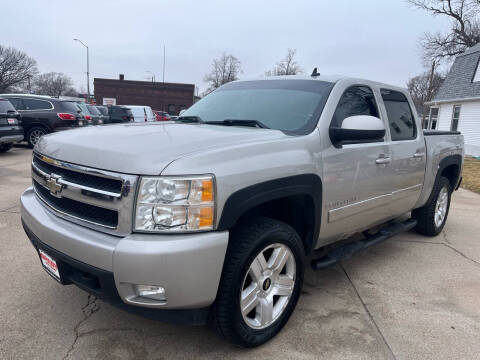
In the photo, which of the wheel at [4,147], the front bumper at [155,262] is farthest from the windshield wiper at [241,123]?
the wheel at [4,147]

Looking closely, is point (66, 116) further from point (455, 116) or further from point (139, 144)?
point (455, 116)

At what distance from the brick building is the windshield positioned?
48.3m

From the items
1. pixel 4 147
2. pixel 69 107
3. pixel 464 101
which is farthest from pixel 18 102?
pixel 464 101

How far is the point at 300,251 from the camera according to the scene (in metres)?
2.67

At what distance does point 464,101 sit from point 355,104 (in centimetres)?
2012

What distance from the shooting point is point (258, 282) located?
244cm

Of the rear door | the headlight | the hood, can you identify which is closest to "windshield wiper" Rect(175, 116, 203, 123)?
the hood

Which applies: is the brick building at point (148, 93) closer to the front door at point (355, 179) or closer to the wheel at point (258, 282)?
the front door at point (355, 179)

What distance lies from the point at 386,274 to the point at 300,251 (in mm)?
1647

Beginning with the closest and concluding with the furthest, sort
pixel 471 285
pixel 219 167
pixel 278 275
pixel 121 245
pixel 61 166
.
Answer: pixel 121 245
pixel 219 167
pixel 61 166
pixel 278 275
pixel 471 285

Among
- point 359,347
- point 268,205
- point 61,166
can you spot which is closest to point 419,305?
point 359,347

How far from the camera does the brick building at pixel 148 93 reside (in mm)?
50750

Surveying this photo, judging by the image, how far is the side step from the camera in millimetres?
3061

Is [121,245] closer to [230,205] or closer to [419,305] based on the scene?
[230,205]
